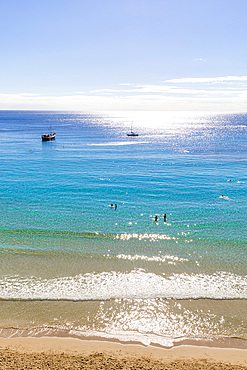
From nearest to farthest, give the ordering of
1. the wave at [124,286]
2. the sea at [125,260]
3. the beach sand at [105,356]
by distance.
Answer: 1. the beach sand at [105,356]
2. the sea at [125,260]
3. the wave at [124,286]

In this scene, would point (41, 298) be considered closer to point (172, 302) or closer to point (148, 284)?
point (148, 284)

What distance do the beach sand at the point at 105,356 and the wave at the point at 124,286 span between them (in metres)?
4.84

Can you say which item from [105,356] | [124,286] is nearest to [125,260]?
[124,286]

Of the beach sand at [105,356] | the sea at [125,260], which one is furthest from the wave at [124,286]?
the beach sand at [105,356]

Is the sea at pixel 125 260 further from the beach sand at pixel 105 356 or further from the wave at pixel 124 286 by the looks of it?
the beach sand at pixel 105 356

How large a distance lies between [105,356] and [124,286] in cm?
769

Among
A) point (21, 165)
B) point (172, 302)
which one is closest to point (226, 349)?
point (172, 302)

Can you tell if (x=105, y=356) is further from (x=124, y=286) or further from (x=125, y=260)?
(x=125, y=260)

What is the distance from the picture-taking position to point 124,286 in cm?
2338

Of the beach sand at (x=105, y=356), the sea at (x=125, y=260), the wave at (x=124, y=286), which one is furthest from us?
the wave at (x=124, y=286)

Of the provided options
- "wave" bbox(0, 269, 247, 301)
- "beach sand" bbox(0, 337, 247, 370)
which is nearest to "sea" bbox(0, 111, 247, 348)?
"wave" bbox(0, 269, 247, 301)

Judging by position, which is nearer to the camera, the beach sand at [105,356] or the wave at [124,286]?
the beach sand at [105,356]

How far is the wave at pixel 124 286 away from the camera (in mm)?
22094

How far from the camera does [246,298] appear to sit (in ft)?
71.7
